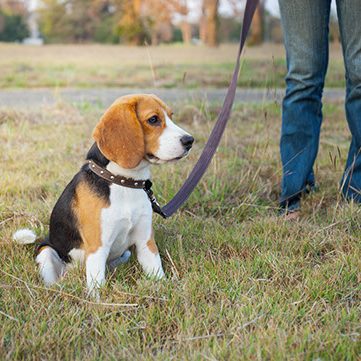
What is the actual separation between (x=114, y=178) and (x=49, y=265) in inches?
22.1

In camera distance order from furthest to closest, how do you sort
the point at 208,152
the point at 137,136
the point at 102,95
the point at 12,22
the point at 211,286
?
the point at 12,22, the point at 102,95, the point at 208,152, the point at 137,136, the point at 211,286

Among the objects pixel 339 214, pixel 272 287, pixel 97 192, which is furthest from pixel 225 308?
pixel 339 214

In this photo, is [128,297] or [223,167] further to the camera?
[223,167]

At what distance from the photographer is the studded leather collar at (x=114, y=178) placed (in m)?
2.65

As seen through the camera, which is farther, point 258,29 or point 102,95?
point 258,29

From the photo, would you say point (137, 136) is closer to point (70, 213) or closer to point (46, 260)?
point (70, 213)

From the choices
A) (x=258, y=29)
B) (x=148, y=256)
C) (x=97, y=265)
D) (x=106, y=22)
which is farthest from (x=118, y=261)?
(x=106, y=22)

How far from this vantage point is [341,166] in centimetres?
472

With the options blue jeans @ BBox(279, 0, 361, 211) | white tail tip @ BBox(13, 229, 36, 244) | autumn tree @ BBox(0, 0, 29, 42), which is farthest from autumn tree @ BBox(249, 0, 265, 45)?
white tail tip @ BBox(13, 229, 36, 244)

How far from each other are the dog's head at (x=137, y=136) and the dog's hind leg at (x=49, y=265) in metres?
0.64

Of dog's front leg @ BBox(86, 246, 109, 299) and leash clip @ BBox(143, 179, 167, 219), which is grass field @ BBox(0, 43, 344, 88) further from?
dog's front leg @ BBox(86, 246, 109, 299)

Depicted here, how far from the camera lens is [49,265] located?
2.78m

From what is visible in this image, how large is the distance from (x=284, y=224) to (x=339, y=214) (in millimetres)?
383

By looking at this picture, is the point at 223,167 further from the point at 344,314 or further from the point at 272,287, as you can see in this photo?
the point at 344,314
